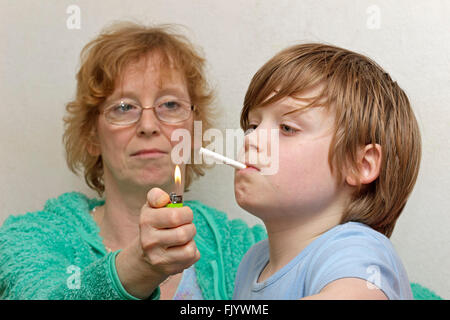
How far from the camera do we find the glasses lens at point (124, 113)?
156cm

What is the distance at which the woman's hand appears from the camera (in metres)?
0.99

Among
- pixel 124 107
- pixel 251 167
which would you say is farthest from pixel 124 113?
pixel 251 167

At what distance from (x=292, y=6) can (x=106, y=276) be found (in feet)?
3.66

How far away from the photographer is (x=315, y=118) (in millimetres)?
1058

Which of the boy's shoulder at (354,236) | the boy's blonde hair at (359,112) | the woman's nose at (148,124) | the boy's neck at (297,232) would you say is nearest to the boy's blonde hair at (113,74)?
the woman's nose at (148,124)

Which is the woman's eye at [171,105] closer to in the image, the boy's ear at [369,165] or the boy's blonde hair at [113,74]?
the boy's blonde hair at [113,74]

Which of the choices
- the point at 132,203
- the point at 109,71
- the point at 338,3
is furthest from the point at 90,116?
the point at 338,3

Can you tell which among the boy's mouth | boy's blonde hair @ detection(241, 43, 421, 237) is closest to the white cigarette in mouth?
the boy's mouth

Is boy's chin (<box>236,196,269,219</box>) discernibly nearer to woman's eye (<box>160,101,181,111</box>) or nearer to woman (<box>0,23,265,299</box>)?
woman (<box>0,23,265,299</box>)

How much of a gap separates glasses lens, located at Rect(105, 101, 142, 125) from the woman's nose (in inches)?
0.9

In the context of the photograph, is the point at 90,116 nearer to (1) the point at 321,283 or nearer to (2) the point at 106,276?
(2) the point at 106,276

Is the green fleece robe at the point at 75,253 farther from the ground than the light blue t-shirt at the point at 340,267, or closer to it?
closer to it

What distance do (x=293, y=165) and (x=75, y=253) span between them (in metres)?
0.77

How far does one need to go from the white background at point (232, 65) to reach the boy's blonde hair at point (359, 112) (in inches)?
24.6
